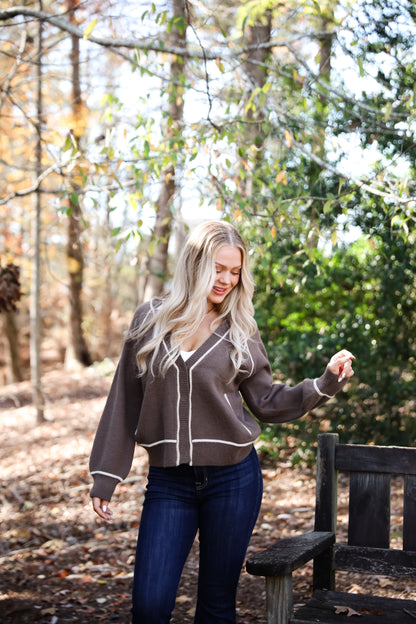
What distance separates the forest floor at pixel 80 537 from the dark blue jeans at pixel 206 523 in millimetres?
1606

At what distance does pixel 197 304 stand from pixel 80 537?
3.98 m

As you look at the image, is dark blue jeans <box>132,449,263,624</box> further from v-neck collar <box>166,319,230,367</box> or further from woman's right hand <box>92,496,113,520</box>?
v-neck collar <box>166,319,230,367</box>

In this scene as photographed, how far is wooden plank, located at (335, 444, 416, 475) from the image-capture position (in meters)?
3.10

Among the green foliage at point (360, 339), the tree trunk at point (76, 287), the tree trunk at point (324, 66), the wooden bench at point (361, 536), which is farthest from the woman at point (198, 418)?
the tree trunk at point (76, 287)

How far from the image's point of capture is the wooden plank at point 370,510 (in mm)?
3186

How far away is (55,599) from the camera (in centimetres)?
465

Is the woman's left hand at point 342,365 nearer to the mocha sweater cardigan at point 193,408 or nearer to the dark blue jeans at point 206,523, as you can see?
the mocha sweater cardigan at point 193,408

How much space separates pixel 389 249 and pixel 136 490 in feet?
12.3

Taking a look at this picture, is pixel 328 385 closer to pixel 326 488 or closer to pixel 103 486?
pixel 326 488

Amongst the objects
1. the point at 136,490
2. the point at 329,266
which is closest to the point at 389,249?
the point at 329,266

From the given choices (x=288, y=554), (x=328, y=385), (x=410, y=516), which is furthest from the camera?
(x=410, y=516)

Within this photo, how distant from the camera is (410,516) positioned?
310 cm

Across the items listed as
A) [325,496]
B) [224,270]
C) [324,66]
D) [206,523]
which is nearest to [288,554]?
[206,523]

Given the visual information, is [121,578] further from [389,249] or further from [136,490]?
[389,249]
